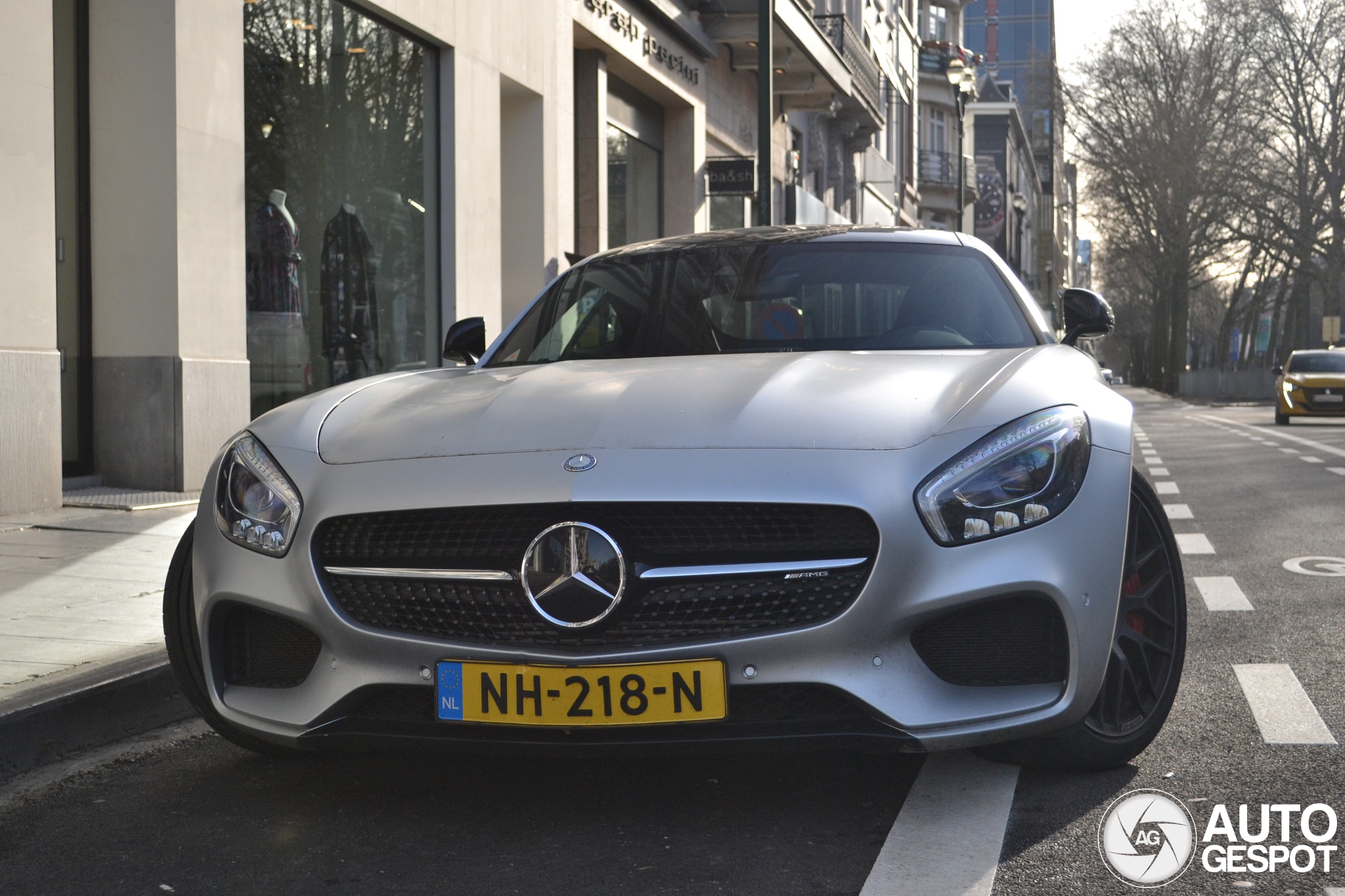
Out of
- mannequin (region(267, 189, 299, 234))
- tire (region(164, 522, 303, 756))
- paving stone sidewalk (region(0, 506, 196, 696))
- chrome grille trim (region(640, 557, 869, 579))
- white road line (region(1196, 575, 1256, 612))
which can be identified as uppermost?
mannequin (region(267, 189, 299, 234))

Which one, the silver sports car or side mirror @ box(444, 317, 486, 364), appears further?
side mirror @ box(444, 317, 486, 364)

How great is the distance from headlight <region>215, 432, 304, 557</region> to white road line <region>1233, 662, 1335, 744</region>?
234cm

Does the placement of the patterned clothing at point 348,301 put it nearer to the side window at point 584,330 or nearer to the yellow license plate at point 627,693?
the side window at point 584,330

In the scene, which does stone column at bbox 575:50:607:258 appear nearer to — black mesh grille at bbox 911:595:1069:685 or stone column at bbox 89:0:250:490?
stone column at bbox 89:0:250:490

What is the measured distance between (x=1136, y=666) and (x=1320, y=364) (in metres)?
25.8

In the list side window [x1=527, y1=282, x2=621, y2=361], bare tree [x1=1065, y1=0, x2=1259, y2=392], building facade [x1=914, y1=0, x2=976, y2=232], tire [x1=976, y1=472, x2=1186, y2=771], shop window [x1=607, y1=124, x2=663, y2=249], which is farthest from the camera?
building facade [x1=914, y1=0, x2=976, y2=232]

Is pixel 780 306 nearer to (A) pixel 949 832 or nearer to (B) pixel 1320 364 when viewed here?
(A) pixel 949 832

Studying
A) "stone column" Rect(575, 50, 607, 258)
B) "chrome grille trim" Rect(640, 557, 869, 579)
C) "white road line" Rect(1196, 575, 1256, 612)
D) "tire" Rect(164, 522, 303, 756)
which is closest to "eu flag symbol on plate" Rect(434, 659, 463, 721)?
"chrome grille trim" Rect(640, 557, 869, 579)

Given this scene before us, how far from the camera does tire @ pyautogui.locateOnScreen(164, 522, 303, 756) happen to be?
3.39 m

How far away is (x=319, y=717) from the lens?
3.09 meters

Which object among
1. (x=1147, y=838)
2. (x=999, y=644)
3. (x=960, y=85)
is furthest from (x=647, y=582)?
(x=960, y=85)

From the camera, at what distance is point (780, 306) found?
4.41 meters

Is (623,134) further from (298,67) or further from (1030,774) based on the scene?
(1030,774)

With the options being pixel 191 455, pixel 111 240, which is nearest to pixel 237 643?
pixel 191 455
